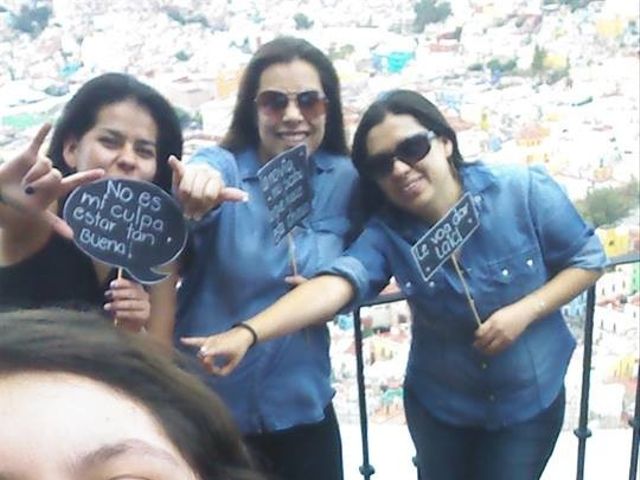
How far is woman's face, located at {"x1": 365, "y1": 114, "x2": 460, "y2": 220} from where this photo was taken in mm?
1479

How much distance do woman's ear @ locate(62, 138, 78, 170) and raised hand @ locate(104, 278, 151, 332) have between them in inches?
7.6

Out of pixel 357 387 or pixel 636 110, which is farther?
pixel 636 110

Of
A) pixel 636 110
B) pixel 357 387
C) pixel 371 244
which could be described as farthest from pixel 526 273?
pixel 636 110

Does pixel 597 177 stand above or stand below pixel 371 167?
below

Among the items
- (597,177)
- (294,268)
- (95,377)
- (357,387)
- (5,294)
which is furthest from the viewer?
(597,177)

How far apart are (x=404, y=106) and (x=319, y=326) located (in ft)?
1.12

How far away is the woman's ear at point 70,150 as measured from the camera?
4.64ft

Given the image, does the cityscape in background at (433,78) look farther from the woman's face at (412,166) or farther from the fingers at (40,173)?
the fingers at (40,173)

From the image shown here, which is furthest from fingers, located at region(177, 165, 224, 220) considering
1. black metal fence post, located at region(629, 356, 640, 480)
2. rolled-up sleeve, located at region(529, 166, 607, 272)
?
black metal fence post, located at region(629, 356, 640, 480)

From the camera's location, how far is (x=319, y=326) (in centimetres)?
153

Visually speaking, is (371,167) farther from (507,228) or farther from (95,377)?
(95,377)

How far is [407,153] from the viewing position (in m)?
1.48

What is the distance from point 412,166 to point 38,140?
0.52 metres

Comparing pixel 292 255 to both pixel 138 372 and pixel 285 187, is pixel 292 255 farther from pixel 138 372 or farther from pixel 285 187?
pixel 138 372
